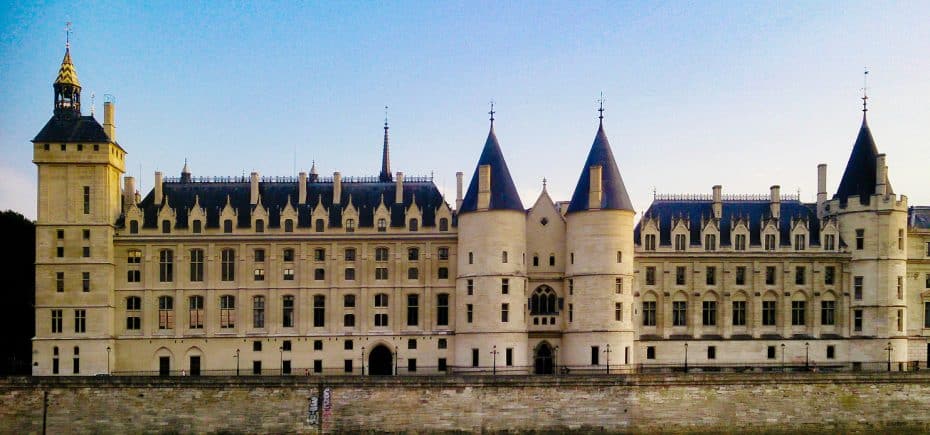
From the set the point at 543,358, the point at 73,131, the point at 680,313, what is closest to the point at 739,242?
the point at 680,313

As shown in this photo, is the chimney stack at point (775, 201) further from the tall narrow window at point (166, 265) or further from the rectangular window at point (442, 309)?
the tall narrow window at point (166, 265)

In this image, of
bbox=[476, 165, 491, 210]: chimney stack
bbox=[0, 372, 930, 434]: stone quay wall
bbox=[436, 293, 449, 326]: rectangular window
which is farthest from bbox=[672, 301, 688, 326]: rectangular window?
bbox=[436, 293, 449, 326]: rectangular window

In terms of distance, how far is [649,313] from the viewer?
206 feet

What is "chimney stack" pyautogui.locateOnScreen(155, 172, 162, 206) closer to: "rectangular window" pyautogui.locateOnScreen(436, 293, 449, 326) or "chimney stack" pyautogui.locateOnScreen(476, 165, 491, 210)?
"rectangular window" pyautogui.locateOnScreen(436, 293, 449, 326)

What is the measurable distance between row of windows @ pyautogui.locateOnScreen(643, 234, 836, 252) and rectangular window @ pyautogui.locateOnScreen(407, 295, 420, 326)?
17021 millimetres

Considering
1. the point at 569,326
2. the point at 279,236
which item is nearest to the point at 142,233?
the point at 279,236

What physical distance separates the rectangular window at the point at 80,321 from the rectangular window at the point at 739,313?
150ft

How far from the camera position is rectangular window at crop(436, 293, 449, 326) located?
61.2m

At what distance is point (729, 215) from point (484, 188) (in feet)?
66.5

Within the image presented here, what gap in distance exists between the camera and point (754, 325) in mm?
62688

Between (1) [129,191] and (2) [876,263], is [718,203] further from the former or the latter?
(1) [129,191]

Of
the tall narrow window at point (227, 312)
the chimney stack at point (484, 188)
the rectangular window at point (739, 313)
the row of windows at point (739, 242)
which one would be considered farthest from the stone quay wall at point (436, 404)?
the chimney stack at point (484, 188)

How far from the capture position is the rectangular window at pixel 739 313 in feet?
207

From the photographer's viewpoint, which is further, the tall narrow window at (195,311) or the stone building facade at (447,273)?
the tall narrow window at (195,311)
